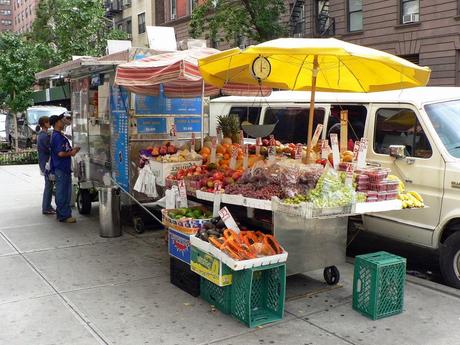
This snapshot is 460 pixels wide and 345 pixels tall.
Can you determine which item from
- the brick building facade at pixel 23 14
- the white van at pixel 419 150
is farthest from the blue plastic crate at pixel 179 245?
the brick building facade at pixel 23 14

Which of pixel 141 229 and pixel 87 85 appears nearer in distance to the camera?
pixel 141 229

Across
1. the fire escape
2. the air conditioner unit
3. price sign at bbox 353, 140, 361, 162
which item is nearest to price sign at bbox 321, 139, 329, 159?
price sign at bbox 353, 140, 361, 162

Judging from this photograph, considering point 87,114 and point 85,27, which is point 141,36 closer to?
point 85,27

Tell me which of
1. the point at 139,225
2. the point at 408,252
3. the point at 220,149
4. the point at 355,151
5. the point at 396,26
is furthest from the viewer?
the point at 396,26

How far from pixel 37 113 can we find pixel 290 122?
19.7 m

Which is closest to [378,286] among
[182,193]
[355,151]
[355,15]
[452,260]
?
A: [452,260]

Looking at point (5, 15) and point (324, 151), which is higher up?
point (5, 15)

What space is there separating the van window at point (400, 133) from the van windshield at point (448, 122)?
6.6 inches

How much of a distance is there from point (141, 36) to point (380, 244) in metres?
38.6

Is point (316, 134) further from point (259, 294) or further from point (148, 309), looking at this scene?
point (148, 309)

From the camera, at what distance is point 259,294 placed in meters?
4.77

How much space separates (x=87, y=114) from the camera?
918cm

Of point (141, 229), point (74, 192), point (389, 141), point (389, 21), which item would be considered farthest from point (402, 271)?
point (389, 21)

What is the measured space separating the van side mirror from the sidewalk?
146 cm
